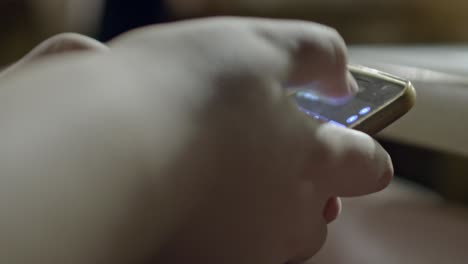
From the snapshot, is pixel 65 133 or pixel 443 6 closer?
pixel 65 133

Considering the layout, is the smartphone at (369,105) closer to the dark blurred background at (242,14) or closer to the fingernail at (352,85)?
the fingernail at (352,85)

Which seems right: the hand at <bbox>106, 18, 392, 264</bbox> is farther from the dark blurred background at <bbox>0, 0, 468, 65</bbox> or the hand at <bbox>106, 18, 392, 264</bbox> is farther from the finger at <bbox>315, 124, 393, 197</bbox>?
the dark blurred background at <bbox>0, 0, 468, 65</bbox>

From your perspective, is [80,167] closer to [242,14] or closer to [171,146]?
[171,146]

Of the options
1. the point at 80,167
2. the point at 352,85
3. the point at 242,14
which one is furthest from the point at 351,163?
the point at 242,14

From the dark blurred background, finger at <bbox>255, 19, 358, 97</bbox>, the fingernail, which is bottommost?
the dark blurred background

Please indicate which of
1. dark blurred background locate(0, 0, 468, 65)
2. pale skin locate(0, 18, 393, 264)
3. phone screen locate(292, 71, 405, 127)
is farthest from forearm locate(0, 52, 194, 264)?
dark blurred background locate(0, 0, 468, 65)

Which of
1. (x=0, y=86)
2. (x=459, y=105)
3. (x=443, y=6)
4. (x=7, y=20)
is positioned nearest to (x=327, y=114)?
(x=0, y=86)

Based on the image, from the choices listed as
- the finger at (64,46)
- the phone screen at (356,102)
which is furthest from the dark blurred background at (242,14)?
the finger at (64,46)

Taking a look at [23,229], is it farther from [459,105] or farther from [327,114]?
[459,105]
